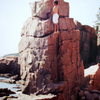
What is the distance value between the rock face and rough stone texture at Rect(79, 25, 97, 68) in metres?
17.3

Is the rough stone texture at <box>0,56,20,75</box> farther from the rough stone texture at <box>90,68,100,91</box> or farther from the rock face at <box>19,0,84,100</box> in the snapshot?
the rock face at <box>19,0,84,100</box>

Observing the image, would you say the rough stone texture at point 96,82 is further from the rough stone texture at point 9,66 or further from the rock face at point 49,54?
the rough stone texture at point 9,66

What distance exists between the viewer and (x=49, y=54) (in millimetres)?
17922

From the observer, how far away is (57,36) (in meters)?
18.6

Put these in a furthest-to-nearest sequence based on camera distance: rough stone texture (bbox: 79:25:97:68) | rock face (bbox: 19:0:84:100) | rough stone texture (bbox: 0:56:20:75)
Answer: rough stone texture (bbox: 79:25:97:68), rough stone texture (bbox: 0:56:20:75), rock face (bbox: 19:0:84:100)

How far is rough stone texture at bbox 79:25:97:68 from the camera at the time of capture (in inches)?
1460

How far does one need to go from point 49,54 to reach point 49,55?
9 centimetres

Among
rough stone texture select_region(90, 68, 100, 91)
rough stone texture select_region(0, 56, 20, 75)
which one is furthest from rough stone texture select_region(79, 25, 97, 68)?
rough stone texture select_region(90, 68, 100, 91)

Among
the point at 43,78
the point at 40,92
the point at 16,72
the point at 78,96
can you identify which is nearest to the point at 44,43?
the point at 43,78

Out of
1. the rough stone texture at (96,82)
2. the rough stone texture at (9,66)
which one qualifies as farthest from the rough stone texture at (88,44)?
the rough stone texture at (96,82)

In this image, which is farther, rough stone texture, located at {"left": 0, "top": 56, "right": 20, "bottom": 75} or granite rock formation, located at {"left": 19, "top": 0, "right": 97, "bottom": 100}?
rough stone texture, located at {"left": 0, "top": 56, "right": 20, "bottom": 75}

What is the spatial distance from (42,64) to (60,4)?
224 inches

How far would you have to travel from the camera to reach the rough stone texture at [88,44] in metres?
37.1

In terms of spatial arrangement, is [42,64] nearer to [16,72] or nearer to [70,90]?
[70,90]
